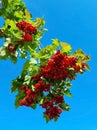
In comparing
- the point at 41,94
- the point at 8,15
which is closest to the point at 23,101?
the point at 41,94

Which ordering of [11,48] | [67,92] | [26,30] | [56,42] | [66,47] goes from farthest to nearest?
[67,92] < [11,48] < [26,30] < [56,42] < [66,47]

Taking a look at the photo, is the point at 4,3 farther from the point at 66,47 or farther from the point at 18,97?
the point at 66,47

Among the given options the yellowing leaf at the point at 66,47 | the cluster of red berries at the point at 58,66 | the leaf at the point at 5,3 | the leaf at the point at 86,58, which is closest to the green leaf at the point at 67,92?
the cluster of red berries at the point at 58,66

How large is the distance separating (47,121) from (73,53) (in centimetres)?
282

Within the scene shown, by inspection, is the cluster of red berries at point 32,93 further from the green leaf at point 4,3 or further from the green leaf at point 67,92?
the green leaf at point 4,3

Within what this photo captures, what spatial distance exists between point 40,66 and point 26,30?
161cm

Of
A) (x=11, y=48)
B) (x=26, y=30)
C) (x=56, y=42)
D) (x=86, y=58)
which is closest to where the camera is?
(x=56, y=42)

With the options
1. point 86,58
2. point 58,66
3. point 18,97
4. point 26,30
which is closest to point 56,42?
point 58,66

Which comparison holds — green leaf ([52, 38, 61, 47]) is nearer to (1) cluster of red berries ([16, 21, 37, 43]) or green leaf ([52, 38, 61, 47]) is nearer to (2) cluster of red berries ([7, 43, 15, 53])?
(1) cluster of red berries ([16, 21, 37, 43])

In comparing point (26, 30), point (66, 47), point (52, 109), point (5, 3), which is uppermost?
point (5, 3)

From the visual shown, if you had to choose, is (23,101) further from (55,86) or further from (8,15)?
(8,15)

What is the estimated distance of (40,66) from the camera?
40.7 feet

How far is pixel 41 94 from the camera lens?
1303cm

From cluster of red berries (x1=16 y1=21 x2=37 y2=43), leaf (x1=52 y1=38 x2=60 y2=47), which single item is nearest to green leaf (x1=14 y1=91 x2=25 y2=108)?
cluster of red berries (x1=16 y1=21 x2=37 y2=43)
